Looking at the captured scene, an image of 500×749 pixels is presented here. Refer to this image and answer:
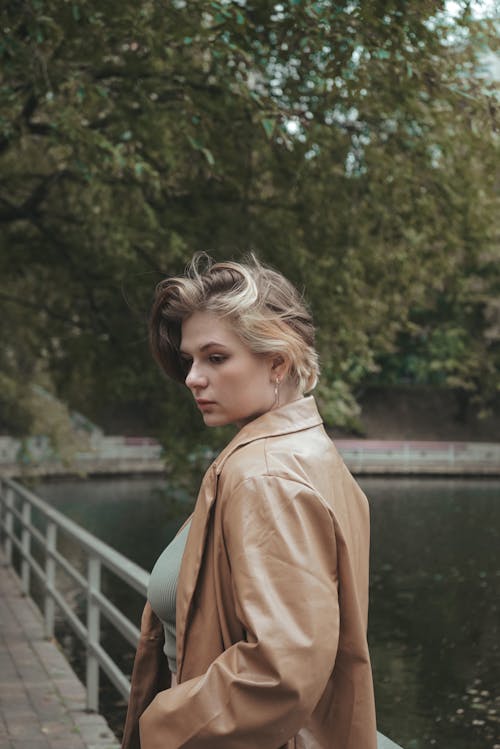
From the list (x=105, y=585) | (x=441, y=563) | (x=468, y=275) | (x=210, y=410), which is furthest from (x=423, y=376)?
(x=210, y=410)

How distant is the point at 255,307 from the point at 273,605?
1.89ft

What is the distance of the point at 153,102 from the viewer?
8516 mm

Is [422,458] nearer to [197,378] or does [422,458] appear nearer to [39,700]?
[39,700]

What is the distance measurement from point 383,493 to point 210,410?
102 ft

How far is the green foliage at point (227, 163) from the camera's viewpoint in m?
6.39

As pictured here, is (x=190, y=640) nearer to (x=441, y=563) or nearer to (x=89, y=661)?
(x=89, y=661)

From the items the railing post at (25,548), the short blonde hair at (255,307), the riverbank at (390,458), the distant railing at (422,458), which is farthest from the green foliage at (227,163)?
the distant railing at (422,458)

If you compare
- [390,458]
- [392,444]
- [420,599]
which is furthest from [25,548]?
[392,444]

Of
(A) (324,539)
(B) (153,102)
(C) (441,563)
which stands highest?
(B) (153,102)

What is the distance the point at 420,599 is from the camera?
1622 centimetres

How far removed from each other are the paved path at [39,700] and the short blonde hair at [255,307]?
369cm

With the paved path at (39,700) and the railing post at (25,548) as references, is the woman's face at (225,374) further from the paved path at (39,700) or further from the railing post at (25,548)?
the railing post at (25,548)

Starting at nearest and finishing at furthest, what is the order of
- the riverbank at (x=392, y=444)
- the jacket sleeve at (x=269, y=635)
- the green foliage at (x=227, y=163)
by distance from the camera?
the jacket sleeve at (x=269, y=635), the green foliage at (x=227, y=163), the riverbank at (x=392, y=444)

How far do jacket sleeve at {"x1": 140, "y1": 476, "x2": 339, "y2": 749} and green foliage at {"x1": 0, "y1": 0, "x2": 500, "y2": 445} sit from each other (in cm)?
380
